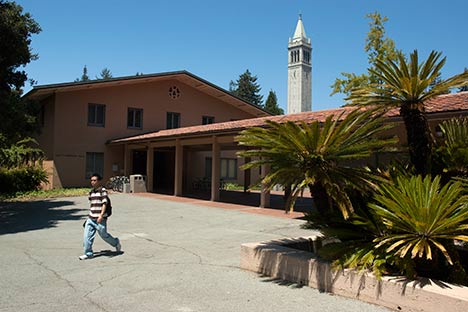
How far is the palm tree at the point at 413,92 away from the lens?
219 inches

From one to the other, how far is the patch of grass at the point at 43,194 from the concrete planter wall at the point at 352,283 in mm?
17047

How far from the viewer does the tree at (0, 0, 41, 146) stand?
13836 millimetres

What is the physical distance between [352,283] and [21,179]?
2262 cm

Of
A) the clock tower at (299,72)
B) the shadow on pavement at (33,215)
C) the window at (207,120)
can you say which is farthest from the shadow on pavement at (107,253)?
the clock tower at (299,72)

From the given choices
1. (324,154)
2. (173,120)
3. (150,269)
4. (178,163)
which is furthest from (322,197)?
(173,120)

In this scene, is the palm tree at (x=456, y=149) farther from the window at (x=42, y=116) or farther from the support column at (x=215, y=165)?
the window at (x=42, y=116)

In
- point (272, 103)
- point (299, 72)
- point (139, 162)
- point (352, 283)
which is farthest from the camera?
point (299, 72)

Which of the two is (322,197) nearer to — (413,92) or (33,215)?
(413,92)

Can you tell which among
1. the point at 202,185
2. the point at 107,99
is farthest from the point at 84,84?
the point at 202,185

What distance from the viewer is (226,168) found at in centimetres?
3077

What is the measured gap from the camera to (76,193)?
2222 cm

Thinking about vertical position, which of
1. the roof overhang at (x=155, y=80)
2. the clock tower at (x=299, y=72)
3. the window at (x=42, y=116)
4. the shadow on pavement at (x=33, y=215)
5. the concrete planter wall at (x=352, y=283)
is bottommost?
the shadow on pavement at (x=33, y=215)

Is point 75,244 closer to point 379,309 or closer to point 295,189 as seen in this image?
point 295,189

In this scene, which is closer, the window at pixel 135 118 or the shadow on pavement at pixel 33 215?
the shadow on pavement at pixel 33 215
